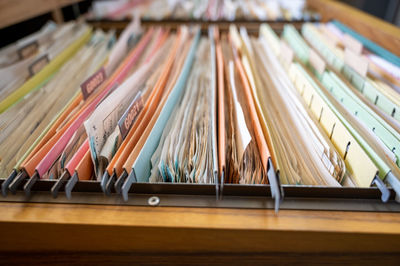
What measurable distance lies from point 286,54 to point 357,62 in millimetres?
265

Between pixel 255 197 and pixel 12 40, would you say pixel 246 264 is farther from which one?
pixel 12 40

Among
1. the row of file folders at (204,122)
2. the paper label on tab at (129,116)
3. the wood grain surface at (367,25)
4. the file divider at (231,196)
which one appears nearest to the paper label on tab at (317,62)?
the row of file folders at (204,122)

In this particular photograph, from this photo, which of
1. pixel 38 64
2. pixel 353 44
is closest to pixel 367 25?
pixel 353 44

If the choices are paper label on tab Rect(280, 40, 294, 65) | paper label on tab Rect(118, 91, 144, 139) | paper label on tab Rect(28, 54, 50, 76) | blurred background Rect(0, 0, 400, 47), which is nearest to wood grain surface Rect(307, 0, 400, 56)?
paper label on tab Rect(280, 40, 294, 65)

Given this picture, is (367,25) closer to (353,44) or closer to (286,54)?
(353,44)

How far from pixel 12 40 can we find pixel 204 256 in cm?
183

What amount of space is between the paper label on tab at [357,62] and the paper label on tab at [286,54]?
7.6 inches

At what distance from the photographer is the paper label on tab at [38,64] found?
101cm

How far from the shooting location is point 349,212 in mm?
534

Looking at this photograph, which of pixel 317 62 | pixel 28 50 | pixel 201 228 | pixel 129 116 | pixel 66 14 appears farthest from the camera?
pixel 66 14

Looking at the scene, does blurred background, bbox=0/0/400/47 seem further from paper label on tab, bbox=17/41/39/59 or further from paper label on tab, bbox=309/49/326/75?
paper label on tab, bbox=309/49/326/75

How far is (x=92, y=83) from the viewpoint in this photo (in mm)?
840

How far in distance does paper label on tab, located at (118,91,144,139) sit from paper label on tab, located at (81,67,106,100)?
183 mm

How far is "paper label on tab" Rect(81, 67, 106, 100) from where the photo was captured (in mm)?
789
